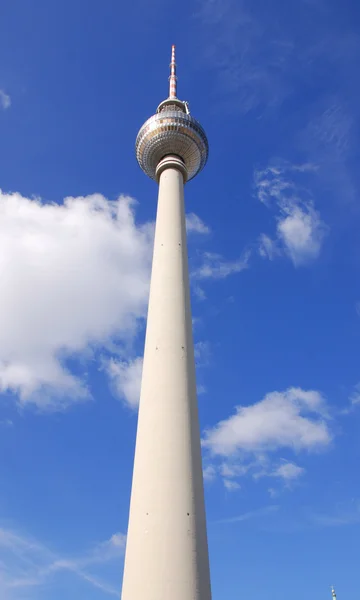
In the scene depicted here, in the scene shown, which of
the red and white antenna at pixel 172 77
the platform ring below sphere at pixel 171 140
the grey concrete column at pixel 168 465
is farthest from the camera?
the red and white antenna at pixel 172 77

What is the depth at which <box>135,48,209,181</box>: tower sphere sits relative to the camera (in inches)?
1841

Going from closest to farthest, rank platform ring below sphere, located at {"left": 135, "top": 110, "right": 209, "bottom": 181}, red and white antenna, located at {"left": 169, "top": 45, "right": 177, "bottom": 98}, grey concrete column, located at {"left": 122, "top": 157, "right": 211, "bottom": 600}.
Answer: grey concrete column, located at {"left": 122, "top": 157, "right": 211, "bottom": 600}
platform ring below sphere, located at {"left": 135, "top": 110, "right": 209, "bottom": 181}
red and white antenna, located at {"left": 169, "top": 45, "right": 177, "bottom": 98}

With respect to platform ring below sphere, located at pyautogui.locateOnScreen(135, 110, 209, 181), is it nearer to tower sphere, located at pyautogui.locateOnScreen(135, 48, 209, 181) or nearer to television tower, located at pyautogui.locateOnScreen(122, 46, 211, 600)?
tower sphere, located at pyautogui.locateOnScreen(135, 48, 209, 181)

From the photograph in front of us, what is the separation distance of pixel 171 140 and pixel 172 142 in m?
0.19

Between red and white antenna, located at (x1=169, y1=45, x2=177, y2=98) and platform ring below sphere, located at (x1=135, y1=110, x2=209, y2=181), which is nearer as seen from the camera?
platform ring below sphere, located at (x1=135, y1=110, x2=209, y2=181)

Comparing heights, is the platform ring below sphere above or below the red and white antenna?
below

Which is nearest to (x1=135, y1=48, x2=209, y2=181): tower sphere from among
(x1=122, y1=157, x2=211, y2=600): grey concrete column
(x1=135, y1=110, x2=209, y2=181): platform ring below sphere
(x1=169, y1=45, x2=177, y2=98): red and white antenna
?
(x1=135, y1=110, x2=209, y2=181): platform ring below sphere

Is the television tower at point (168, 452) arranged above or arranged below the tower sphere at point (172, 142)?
below

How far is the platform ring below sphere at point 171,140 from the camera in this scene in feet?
153

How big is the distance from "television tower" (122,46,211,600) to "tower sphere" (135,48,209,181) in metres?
6.84

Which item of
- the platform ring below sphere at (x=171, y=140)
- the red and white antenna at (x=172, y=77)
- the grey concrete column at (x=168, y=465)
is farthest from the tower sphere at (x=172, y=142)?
the grey concrete column at (x=168, y=465)

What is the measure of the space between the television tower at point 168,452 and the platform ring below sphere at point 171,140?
6.84 meters

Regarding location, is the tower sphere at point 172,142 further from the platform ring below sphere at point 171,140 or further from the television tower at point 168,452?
the television tower at point 168,452

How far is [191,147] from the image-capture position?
155 ft
